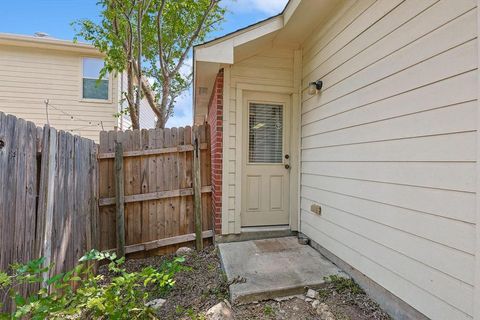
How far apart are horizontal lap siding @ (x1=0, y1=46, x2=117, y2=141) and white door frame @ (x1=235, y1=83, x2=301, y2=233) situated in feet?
19.8

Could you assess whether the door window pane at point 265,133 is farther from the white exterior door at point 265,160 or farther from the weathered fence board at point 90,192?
the weathered fence board at point 90,192

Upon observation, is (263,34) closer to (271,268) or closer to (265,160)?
(265,160)

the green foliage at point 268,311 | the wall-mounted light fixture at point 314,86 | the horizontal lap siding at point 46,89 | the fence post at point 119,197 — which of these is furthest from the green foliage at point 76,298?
the horizontal lap siding at point 46,89

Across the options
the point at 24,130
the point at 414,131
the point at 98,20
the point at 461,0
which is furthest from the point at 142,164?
the point at 98,20

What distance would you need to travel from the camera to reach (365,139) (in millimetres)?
2449

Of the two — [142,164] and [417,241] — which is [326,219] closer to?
[417,241]

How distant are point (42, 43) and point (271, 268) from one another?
921 centimetres

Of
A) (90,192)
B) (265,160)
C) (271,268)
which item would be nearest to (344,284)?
(271,268)

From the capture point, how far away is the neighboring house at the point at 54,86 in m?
7.75

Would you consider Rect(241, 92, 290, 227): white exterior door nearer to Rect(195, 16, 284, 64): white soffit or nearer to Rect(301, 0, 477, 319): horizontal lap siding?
Rect(195, 16, 284, 64): white soffit

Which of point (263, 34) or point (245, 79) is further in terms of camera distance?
point (245, 79)

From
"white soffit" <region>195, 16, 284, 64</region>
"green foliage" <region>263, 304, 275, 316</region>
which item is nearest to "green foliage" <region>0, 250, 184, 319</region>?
"green foliage" <region>263, 304, 275, 316</region>

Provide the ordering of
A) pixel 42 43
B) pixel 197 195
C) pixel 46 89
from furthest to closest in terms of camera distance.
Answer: pixel 46 89 → pixel 42 43 → pixel 197 195

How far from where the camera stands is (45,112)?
7.87 m
